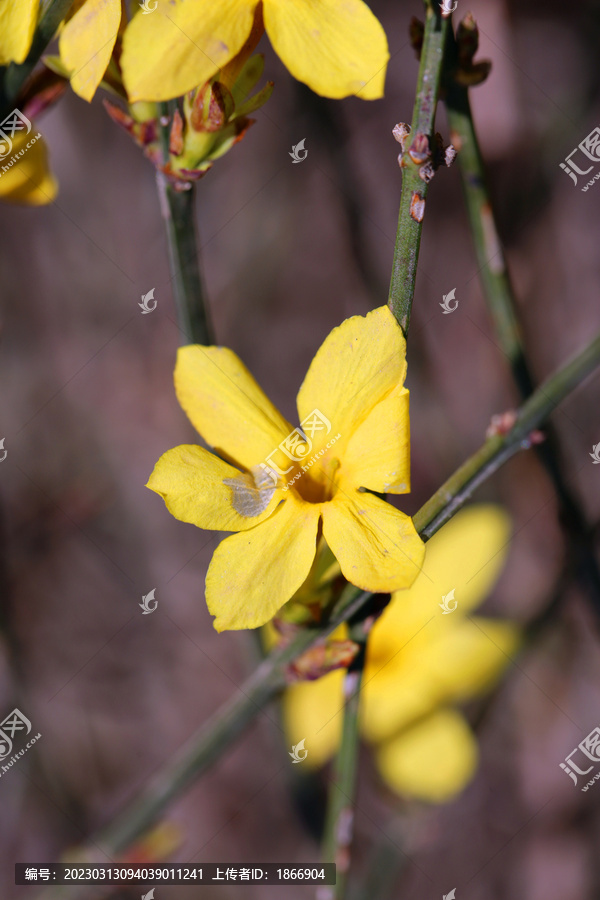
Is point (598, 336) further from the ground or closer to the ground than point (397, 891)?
further from the ground

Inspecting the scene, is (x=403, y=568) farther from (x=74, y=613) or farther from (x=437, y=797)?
(x=74, y=613)

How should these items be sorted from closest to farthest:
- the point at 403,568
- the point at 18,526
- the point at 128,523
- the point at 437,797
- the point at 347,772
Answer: the point at 403,568 < the point at 347,772 < the point at 437,797 < the point at 18,526 < the point at 128,523

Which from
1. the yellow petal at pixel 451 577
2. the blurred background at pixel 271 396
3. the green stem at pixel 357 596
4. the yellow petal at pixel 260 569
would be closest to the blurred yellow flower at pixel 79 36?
the yellow petal at pixel 260 569

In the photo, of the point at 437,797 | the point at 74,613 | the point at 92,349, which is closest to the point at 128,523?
the point at 74,613

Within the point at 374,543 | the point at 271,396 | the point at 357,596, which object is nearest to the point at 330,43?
the point at 374,543

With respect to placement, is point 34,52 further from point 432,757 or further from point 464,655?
point 432,757

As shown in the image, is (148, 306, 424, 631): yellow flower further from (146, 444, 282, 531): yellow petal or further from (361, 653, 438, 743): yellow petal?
(361, 653, 438, 743): yellow petal
